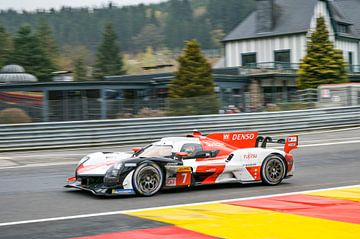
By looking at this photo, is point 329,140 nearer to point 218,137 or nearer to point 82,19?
point 218,137

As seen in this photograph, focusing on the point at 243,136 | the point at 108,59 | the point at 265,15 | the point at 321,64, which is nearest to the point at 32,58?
the point at 108,59

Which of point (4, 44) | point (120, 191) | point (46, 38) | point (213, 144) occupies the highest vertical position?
point (46, 38)

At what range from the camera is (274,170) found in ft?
39.3

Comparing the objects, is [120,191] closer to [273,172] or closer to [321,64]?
[273,172]

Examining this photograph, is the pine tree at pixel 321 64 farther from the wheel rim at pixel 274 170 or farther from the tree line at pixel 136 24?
the tree line at pixel 136 24

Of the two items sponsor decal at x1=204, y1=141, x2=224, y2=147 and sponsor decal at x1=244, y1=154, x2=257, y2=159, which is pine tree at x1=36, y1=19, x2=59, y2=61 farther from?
sponsor decal at x1=244, y1=154, x2=257, y2=159

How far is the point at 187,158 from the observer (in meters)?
11.1

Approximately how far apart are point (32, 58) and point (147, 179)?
250 ft

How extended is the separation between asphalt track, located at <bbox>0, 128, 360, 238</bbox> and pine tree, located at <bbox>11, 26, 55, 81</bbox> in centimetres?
6548

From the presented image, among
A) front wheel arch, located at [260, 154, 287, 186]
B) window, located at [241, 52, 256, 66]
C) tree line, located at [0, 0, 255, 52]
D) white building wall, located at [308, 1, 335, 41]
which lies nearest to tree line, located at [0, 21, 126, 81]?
tree line, located at [0, 0, 255, 52]

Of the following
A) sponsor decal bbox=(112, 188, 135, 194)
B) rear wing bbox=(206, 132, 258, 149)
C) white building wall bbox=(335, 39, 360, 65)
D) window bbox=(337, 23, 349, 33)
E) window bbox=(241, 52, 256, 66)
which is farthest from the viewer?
window bbox=(337, 23, 349, 33)

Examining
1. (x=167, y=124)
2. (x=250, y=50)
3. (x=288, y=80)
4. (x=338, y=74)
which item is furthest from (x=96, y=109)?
(x=250, y=50)

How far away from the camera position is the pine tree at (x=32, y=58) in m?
82.8

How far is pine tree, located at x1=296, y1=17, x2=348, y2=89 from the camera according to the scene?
38875 millimetres
